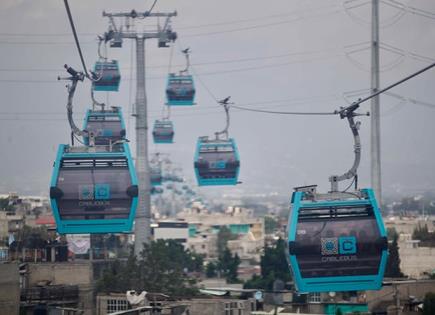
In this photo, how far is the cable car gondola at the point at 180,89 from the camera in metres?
61.4

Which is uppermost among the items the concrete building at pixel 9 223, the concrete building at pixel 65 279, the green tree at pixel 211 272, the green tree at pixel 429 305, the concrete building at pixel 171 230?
the concrete building at pixel 171 230

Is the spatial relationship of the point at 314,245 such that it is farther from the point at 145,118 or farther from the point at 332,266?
the point at 145,118

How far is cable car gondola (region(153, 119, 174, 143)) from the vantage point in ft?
232

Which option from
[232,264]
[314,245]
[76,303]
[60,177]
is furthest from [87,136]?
[232,264]

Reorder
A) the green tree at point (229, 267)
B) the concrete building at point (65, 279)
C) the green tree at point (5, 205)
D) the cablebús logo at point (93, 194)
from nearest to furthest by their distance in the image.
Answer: the cablebús logo at point (93, 194)
the concrete building at point (65, 279)
the green tree at point (5, 205)
the green tree at point (229, 267)

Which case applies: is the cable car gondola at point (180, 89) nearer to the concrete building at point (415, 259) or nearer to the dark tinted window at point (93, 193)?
the concrete building at point (415, 259)

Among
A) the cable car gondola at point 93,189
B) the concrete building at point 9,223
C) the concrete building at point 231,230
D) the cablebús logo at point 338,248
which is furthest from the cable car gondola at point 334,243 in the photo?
the concrete building at point 231,230

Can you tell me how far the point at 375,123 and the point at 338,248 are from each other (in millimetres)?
33118

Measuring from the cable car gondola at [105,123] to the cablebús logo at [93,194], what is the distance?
16369 millimetres

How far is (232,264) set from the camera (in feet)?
291

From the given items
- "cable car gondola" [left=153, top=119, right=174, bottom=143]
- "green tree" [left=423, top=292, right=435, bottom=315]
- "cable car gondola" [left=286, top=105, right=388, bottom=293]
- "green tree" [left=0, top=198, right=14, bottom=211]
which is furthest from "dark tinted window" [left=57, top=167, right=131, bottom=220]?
"green tree" [left=0, top=198, right=14, bottom=211]

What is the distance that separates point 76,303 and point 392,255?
26.1m

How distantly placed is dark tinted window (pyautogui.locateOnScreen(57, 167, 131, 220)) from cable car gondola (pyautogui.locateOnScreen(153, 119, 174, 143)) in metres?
40.9

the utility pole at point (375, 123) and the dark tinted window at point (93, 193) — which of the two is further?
the utility pole at point (375, 123)
